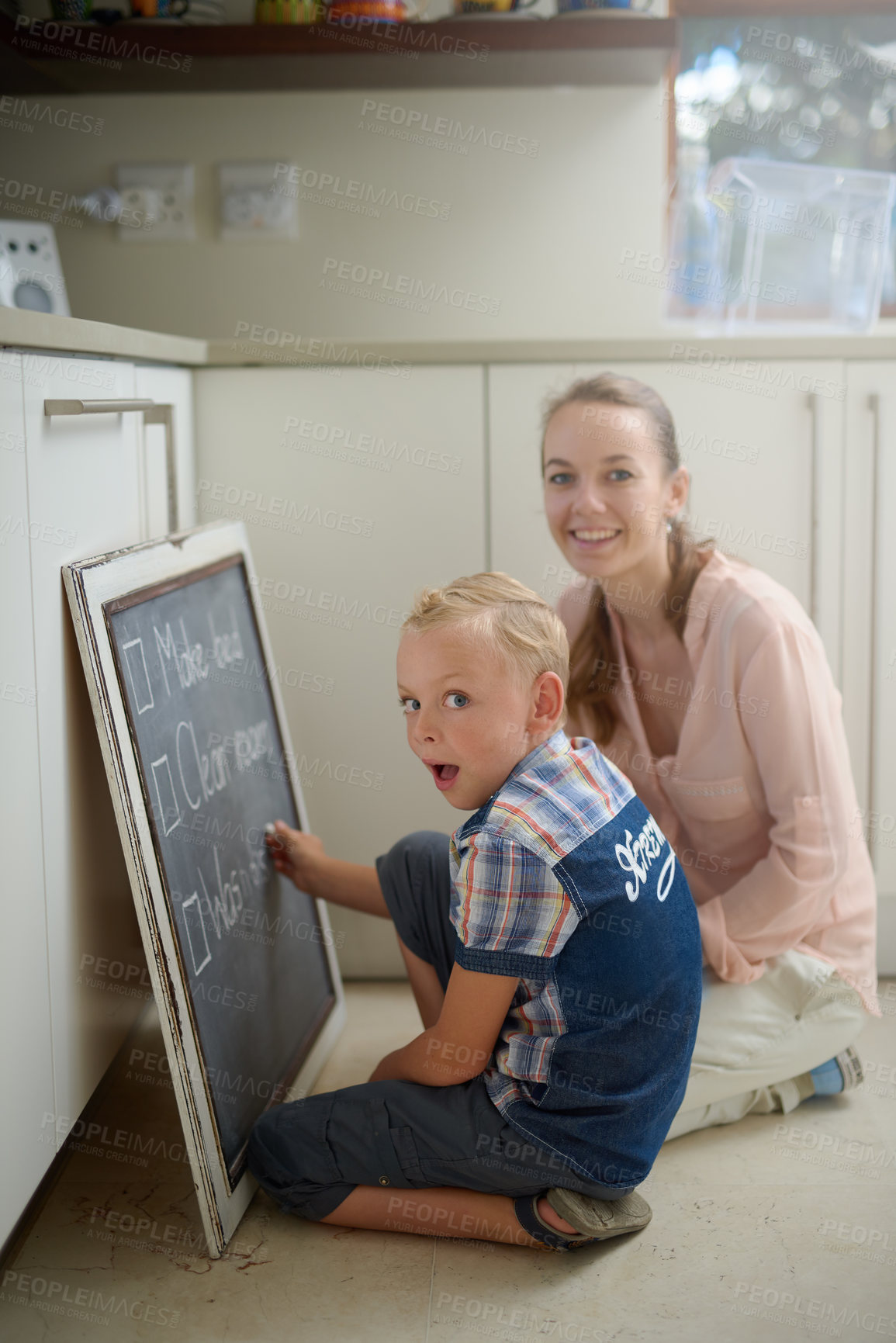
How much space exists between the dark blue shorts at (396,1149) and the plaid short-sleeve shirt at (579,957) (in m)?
0.03

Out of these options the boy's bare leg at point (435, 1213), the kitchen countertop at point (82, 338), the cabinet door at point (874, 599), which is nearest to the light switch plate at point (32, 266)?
the kitchen countertop at point (82, 338)

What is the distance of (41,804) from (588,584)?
0.82m

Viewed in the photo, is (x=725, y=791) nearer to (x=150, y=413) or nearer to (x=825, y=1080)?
(x=825, y=1080)

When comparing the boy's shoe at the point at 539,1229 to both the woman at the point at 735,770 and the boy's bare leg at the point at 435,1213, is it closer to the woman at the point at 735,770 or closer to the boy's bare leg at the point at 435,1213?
the boy's bare leg at the point at 435,1213

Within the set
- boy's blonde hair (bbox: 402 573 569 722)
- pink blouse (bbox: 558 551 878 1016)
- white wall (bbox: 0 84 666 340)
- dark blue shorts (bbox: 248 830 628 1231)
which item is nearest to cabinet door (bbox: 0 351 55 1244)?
dark blue shorts (bbox: 248 830 628 1231)

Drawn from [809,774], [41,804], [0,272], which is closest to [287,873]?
[41,804]

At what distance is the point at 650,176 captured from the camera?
1989 millimetres

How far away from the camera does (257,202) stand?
2.00 meters

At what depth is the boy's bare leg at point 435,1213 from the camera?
3.73 feet

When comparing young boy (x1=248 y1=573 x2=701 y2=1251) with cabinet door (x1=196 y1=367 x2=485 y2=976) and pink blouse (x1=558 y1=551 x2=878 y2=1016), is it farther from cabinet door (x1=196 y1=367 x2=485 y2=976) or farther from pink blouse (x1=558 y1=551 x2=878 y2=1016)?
cabinet door (x1=196 y1=367 x2=485 y2=976)

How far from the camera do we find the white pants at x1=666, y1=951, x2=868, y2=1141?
1333mm

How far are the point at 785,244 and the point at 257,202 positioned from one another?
98 cm

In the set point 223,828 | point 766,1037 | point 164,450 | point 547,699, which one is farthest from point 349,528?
point 766,1037

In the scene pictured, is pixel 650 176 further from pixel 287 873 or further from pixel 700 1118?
pixel 700 1118
